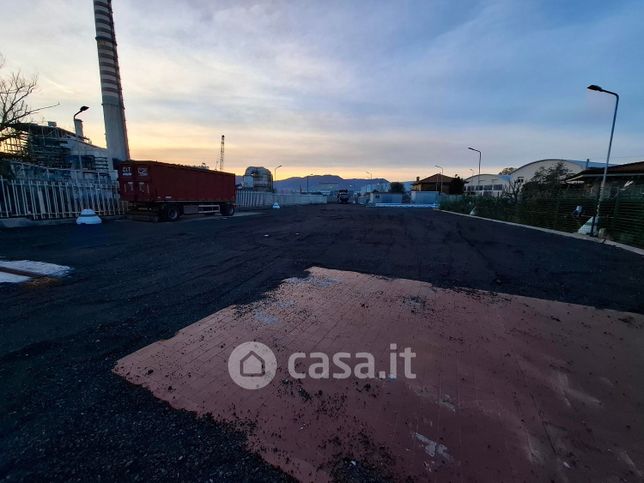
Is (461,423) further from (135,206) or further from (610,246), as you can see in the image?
(135,206)

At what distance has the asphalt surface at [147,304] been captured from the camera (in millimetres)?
1859

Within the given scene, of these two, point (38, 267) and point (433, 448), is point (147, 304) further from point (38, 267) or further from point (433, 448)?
point (433, 448)

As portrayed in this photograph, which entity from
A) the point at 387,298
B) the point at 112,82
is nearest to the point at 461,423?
the point at 387,298

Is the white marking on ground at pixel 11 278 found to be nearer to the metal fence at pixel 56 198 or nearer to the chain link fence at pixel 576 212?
the metal fence at pixel 56 198

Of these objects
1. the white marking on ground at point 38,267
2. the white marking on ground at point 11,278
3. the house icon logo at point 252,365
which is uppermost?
the white marking on ground at point 38,267

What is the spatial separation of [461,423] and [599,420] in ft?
3.74

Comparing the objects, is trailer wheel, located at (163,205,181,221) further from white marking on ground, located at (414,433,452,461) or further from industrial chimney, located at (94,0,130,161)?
white marking on ground, located at (414,433,452,461)

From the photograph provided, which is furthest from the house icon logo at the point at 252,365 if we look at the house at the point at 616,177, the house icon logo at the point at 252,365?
the house at the point at 616,177

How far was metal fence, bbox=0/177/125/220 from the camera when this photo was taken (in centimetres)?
1220

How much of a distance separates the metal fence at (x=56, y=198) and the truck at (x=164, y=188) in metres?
1.31

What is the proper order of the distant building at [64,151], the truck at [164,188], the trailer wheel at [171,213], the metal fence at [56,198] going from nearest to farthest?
the metal fence at [56,198] < the truck at [164,188] < the trailer wheel at [171,213] < the distant building at [64,151]

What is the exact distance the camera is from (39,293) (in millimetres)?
4660

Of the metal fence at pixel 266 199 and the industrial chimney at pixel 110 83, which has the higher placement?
the industrial chimney at pixel 110 83

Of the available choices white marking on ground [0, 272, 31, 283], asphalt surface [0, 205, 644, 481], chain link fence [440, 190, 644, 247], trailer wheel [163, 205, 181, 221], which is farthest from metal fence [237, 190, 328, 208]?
white marking on ground [0, 272, 31, 283]
